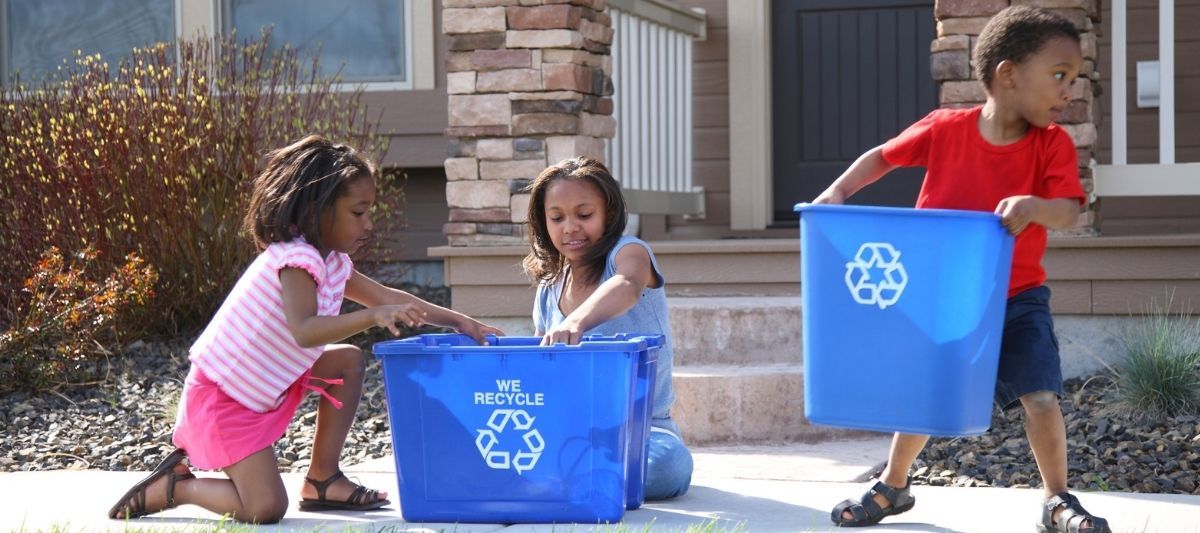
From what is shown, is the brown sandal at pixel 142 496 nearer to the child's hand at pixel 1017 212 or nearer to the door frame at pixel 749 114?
the child's hand at pixel 1017 212

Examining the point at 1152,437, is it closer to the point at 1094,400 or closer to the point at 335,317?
the point at 1094,400

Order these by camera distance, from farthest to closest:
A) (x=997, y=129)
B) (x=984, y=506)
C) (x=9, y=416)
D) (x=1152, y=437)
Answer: (x=9, y=416)
(x=1152, y=437)
(x=984, y=506)
(x=997, y=129)

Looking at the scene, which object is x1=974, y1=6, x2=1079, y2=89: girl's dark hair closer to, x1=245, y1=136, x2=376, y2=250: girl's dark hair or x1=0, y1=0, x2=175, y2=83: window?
x1=245, y1=136, x2=376, y2=250: girl's dark hair

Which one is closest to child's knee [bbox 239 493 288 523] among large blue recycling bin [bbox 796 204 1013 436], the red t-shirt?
large blue recycling bin [bbox 796 204 1013 436]

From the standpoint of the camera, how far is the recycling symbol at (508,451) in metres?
3.36

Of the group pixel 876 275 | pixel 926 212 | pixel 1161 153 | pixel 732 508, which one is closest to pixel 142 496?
pixel 732 508

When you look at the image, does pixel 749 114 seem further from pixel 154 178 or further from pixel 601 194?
pixel 601 194

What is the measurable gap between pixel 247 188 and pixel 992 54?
397cm

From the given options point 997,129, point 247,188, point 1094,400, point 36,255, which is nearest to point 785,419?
point 1094,400

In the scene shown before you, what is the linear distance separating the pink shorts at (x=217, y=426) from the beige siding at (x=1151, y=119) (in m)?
4.61

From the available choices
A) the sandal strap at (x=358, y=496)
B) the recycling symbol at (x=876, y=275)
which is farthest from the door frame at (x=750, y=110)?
the recycling symbol at (x=876, y=275)

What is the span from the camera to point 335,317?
135 inches

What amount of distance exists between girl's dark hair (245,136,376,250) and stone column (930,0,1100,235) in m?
2.82

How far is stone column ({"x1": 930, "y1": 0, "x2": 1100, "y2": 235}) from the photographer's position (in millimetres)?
5660
